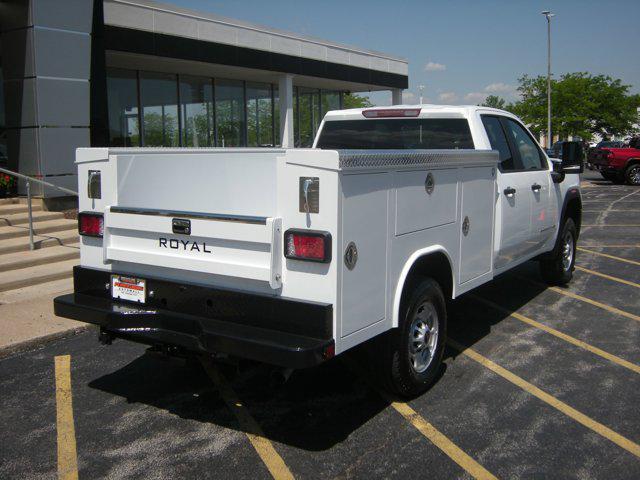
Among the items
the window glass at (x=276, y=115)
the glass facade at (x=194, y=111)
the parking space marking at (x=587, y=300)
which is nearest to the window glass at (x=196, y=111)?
the glass facade at (x=194, y=111)

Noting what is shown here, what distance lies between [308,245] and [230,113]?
1876 centimetres

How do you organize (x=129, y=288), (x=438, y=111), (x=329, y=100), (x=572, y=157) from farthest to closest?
(x=329, y=100)
(x=572, y=157)
(x=438, y=111)
(x=129, y=288)

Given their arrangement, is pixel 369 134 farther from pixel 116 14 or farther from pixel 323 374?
pixel 116 14

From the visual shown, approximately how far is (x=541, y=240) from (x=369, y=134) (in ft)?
8.00

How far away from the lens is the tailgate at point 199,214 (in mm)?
3811

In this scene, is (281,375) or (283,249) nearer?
(283,249)

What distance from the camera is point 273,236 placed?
3732 mm

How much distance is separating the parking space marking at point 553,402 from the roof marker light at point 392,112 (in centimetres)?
214

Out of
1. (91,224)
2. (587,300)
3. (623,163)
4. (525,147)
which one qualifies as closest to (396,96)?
(623,163)

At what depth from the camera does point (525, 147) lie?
6.95m

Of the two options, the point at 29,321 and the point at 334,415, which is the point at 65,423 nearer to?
the point at 334,415

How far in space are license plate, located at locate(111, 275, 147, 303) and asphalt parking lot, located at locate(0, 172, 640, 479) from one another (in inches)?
33.0

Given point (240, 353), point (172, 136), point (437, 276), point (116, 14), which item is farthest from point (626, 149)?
point (240, 353)

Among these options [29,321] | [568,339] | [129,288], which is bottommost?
[568,339]
